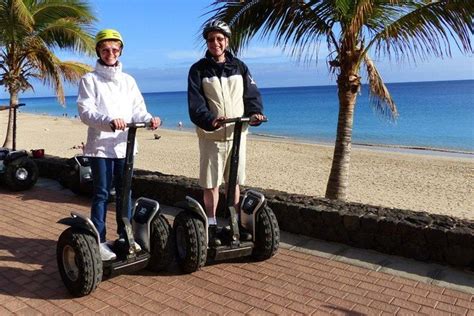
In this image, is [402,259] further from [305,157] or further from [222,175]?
[305,157]

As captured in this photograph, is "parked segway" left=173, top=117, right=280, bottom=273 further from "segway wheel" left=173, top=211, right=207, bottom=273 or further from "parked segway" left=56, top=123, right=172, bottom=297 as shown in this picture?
"parked segway" left=56, top=123, right=172, bottom=297

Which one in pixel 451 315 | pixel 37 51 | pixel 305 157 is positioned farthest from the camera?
pixel 305 157

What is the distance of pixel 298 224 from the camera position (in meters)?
4.84

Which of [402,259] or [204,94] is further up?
[204,94]

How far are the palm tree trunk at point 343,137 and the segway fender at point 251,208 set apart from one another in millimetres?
2422

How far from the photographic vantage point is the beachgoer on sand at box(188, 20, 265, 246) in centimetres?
370

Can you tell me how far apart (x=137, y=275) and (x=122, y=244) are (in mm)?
368

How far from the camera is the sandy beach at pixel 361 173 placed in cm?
1070

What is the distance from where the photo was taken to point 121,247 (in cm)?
362

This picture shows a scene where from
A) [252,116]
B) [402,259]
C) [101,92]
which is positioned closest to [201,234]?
[252,116]

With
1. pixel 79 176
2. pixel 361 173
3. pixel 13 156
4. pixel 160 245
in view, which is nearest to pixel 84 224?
pixel 160 245

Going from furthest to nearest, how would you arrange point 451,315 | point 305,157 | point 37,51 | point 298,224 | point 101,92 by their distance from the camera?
point 305,157 → point 37,51 → point 298,224 → point 101,92 → point 451,315

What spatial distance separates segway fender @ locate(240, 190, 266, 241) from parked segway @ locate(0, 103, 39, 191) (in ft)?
14.7

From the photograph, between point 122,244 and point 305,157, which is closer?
point 122,244
